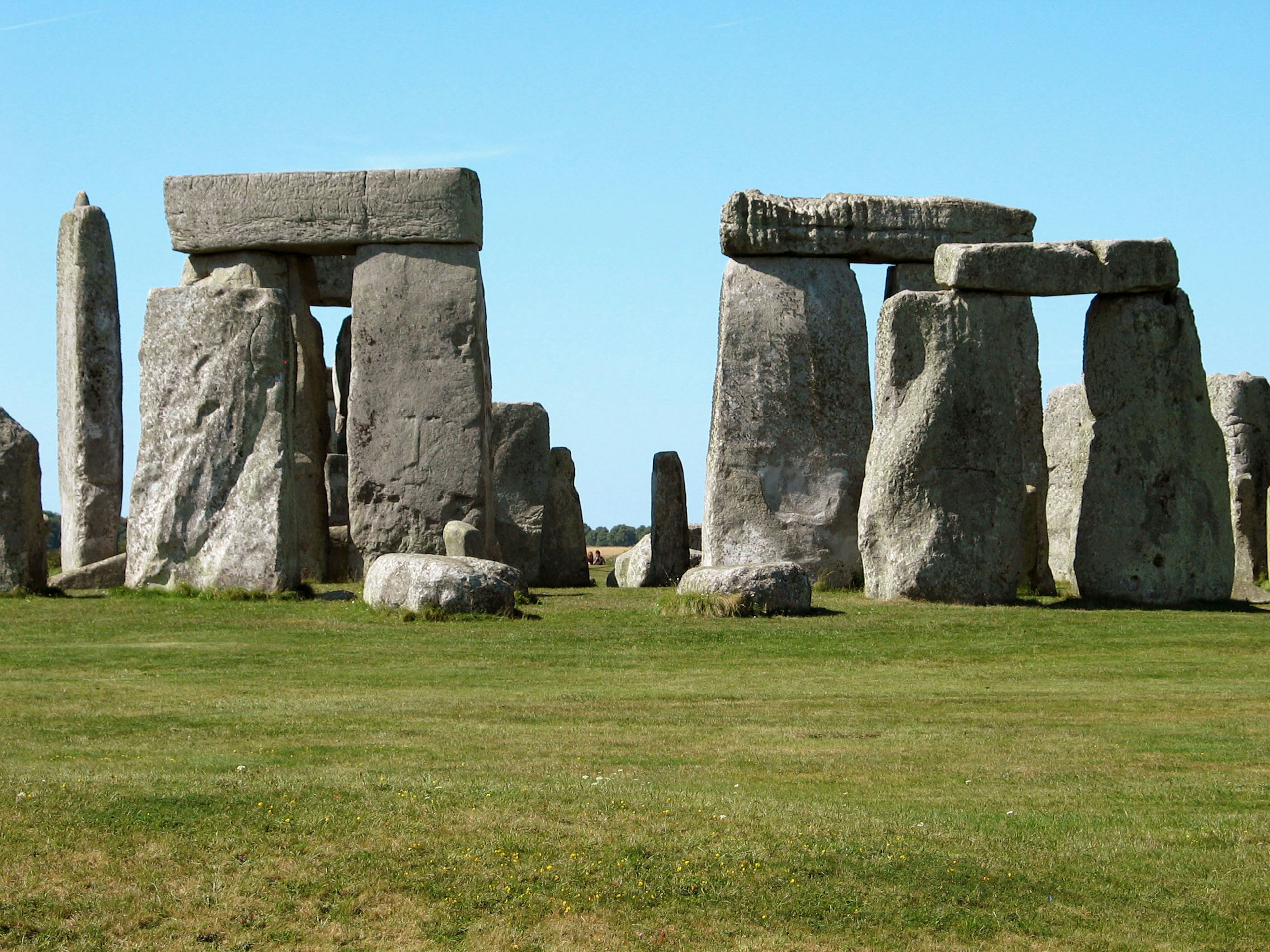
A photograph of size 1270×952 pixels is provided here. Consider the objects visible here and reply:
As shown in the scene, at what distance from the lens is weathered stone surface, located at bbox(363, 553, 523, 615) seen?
13977mm

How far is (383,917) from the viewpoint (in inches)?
249

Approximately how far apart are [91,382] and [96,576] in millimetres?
3853

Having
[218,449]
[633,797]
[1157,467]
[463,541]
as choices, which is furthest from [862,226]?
[633,797]

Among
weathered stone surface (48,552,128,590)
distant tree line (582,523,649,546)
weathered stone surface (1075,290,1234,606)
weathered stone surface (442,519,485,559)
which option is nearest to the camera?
weathered stone surface (1075,290,1234,606)

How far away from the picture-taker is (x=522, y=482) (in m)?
20.1

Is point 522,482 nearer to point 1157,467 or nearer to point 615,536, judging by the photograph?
point 1157,467

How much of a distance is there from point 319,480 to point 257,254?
237 centimetres

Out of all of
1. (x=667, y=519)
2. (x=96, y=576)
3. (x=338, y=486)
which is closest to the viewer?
(x=96, y=576)

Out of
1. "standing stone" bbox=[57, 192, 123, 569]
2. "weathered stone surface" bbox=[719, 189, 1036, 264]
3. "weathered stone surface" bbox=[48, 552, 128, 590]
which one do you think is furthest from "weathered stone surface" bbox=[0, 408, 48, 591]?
"weathered stone surface" bbox=[719, 189, 1036, 264]

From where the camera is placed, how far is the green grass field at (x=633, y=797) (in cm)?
632

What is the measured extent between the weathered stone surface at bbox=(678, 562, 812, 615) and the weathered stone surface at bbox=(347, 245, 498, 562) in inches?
164

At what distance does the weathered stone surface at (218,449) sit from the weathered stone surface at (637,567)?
4.17 m

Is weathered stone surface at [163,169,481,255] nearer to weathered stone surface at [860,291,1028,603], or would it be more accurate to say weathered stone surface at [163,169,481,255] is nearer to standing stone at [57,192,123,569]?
standing stone at [57,192,123,569]

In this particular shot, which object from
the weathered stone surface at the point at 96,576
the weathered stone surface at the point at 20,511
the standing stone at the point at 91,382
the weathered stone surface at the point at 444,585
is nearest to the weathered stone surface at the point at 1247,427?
the weathered stone surface at the point at 444,585
